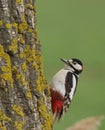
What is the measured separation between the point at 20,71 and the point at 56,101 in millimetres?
2176

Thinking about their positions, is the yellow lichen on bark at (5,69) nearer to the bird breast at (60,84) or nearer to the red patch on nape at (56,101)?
the red patch on nape at (56,101)

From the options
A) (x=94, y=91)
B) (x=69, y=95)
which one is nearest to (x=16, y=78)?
(x=69, y=95)

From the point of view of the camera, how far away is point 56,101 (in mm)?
9203

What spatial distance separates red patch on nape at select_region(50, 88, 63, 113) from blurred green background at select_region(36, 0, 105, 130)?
16.2 ft

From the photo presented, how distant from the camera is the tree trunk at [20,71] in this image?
6941mm

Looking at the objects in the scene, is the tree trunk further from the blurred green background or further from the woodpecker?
the blurred green background

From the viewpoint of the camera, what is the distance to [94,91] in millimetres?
17875

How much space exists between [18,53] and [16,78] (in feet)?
0.62

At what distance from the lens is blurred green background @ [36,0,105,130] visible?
16.9 meters

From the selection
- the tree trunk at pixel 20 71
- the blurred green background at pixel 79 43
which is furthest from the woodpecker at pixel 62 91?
the blurred green background at pixel 79 43

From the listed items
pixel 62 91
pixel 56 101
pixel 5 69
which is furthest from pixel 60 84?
pixel 5 69

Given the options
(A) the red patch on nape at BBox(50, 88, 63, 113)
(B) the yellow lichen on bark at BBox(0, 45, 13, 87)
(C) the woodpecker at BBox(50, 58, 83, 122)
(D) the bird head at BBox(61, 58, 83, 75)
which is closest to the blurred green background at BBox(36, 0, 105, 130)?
(D) the bird head at BBox(61, 58, 83, 75)

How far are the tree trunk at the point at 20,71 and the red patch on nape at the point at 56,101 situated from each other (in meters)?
1.69

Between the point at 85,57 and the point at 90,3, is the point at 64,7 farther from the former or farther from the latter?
the point at 85,57
